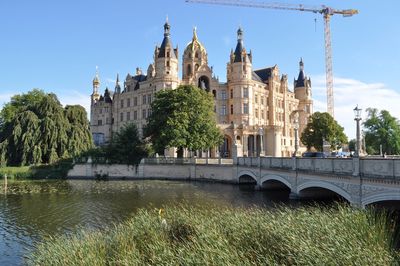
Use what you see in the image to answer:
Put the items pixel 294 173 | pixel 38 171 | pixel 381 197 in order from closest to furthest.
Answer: pixel 381 197
pixel 294 173
pixel 38 171

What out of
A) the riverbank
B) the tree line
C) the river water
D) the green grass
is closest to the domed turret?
the tree line

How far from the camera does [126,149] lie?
50.7 metres

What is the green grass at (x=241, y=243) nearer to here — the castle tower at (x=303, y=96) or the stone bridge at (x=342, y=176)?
the stone bridge at (x=342, y=176)

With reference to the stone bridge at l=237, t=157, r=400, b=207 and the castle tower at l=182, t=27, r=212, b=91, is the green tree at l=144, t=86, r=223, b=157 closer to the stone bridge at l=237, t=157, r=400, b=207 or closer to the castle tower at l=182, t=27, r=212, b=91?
the stone bridge at l=237, t=157, r=400, b=207

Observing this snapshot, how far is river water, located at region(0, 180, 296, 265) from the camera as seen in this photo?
1754cm

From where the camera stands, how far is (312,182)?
23.0 metres

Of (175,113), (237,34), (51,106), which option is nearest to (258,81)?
(237,34)

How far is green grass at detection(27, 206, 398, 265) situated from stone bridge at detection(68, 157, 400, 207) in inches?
194

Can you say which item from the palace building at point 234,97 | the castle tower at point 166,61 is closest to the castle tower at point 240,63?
the palace building at point 234,97

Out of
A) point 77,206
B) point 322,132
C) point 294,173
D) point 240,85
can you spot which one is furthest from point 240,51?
point 77,206

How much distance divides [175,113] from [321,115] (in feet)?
94.6

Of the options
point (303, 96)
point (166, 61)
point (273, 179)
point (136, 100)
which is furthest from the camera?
point (303, 96)

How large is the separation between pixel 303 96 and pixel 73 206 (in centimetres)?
7396

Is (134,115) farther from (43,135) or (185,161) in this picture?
(185,161)
